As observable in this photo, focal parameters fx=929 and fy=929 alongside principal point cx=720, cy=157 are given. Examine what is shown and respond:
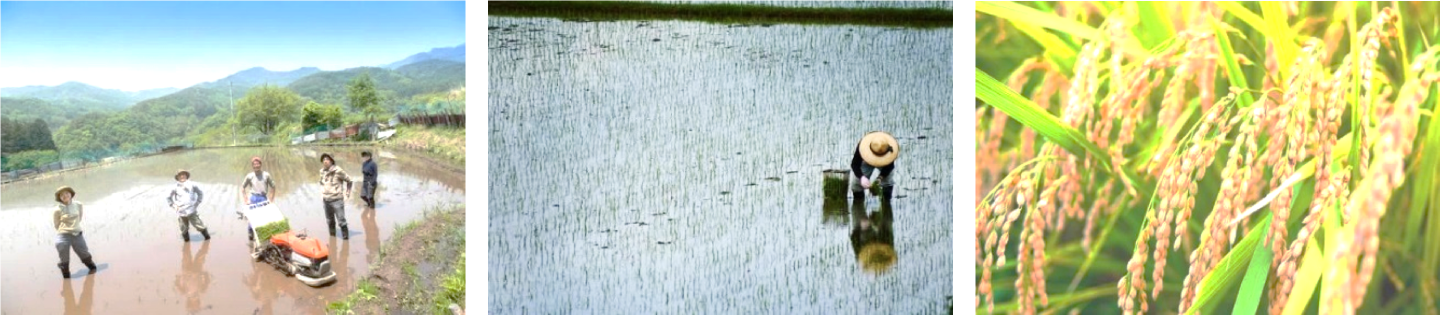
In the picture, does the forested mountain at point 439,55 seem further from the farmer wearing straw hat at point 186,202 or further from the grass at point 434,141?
the farmer wearing straw hat at point 186,202

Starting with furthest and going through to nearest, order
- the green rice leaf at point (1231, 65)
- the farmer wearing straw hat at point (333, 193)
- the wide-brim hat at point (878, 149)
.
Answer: the green rice leaf at point (1231, 65), the wide-brim hat at point (878, 149), the farmer wearing straw hat at point (333, 193)

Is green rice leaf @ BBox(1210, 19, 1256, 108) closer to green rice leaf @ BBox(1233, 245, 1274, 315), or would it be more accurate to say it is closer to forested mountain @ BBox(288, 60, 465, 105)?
green rice leaf @ BBox(1233, 245, 1274, 315)

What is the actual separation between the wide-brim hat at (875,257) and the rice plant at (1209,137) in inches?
9.6

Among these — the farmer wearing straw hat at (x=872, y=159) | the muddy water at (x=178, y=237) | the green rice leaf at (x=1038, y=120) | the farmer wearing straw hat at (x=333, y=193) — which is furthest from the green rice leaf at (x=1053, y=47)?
the farmer wearing straw hat at (x=333, y=193)

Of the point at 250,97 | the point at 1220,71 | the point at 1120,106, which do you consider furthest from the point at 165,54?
the point at 1220,71

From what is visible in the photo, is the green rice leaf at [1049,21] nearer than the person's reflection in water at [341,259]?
No

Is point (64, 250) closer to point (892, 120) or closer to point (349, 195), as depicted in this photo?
point (349, 195)

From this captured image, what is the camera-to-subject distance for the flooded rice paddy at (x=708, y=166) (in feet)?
6.18

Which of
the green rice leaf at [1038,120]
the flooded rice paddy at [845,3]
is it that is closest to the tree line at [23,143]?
the flooded rice paddy at [845,3]

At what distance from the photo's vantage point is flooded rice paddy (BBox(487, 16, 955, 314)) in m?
1.88

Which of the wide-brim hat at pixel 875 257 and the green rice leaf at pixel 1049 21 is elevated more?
the green rice leaf at pixel 1049 21

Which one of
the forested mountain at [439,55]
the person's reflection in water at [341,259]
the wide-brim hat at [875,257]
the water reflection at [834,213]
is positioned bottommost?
the wide-brim hat at [875,257]

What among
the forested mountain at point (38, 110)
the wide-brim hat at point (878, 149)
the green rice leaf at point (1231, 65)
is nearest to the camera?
the forested mountain at point (38, 110)

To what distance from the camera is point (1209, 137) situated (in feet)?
6.92
